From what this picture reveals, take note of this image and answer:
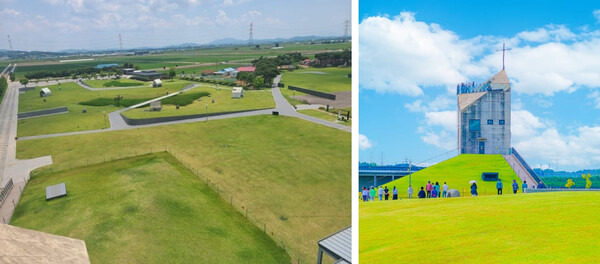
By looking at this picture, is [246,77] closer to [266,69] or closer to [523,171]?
[266,69]

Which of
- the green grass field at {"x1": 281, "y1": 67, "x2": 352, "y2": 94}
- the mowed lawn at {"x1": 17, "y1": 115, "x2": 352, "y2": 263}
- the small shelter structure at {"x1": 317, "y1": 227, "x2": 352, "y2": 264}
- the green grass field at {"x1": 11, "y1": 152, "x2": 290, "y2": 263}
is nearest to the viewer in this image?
the small shelter structure at {"x1": 317, "y1": 227, "x2": 352, "y2": 264}

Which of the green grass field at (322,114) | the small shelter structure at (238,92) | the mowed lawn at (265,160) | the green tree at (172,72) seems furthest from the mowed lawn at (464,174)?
the small shelter structure at (238,92)

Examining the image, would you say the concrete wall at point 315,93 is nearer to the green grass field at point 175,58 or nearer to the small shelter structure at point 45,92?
the green grass field at point 175,58

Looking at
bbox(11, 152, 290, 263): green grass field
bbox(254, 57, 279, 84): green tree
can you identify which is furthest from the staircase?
bbox(254, 57, 279, 84): green tree

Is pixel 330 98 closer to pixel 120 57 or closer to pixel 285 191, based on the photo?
pixel 285 191

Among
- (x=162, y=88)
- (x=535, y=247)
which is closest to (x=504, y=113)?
(x=535, y=247)

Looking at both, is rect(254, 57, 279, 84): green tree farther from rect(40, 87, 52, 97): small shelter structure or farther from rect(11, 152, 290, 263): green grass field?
rect(40, 87, 52, 97): small shelter structure
